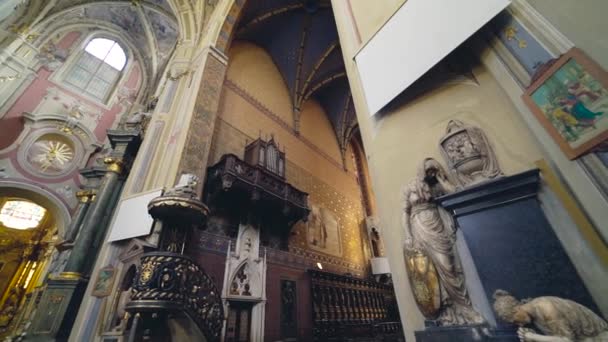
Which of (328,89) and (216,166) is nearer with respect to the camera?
(216,166)

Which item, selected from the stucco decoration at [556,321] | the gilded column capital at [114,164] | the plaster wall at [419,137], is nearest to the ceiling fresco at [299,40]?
the gilded column capital at [114,164]

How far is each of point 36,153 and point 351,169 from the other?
12.8 m

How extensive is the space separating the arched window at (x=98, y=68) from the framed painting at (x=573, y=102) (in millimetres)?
13406

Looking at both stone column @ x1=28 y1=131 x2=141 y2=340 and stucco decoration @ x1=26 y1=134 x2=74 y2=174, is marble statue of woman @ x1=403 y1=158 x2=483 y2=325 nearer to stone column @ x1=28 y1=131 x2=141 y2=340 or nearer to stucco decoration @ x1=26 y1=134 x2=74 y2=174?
stone column @ x1=28 y1=131 x2=141 y2=340

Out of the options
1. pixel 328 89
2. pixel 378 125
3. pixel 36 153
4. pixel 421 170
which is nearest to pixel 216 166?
pixel 378 125

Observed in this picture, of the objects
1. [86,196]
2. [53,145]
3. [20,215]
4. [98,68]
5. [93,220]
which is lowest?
[93,220]

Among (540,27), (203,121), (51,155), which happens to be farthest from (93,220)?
(540,27)

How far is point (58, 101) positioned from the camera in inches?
338

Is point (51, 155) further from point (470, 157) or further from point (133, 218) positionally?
point (470, 157)

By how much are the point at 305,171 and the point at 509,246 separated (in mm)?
7813

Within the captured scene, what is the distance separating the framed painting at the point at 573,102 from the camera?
1417mm

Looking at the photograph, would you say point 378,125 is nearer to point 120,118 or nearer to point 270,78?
point 270,78

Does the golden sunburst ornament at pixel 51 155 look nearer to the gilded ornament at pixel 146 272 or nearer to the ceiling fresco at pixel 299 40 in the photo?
the ceiling fresco at pixel 299 40

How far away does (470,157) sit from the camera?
2018mm
